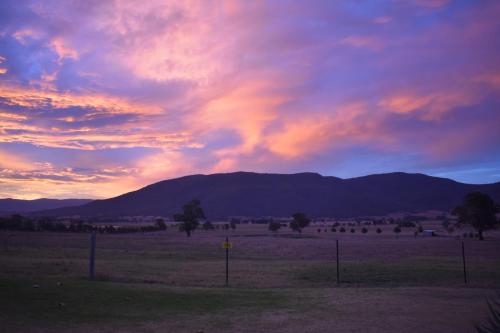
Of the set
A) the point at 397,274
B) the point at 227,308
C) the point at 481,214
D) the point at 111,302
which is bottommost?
the point at 397,274

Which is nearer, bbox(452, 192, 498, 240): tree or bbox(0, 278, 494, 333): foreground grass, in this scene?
bbox(0, 278, 494, 333): foreground grass

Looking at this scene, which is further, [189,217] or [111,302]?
[189,217]

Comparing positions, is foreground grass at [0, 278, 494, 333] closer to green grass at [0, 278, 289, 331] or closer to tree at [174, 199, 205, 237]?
green grass at [0, 278, 289, 331]

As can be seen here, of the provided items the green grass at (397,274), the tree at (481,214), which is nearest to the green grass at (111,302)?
the green grass at (397,274)

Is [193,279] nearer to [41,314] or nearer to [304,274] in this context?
[304,274]

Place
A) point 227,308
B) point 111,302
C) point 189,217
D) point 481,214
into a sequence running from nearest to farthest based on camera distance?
point 227,308, point 111,302, point 481,214, point 189,217

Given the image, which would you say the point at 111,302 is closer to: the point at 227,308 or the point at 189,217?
the point at 227,308

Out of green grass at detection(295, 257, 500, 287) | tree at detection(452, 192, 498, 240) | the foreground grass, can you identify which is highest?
tree at detection(452, 192, 498, 240)

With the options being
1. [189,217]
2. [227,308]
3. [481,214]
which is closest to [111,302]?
[227,308]

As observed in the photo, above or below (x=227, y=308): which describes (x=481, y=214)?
above

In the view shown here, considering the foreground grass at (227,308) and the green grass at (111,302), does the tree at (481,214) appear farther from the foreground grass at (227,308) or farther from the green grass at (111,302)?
the green grass at (111,302)

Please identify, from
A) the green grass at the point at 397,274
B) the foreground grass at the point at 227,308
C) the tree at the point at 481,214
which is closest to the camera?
the foreground grass at the point at 227,308

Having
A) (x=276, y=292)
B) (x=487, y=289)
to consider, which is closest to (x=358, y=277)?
(x=487, y=289)

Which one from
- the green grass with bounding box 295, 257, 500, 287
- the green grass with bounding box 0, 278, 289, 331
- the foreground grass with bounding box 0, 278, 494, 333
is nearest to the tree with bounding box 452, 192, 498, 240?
the green grass with bounding box 295, 257, 500, 287
